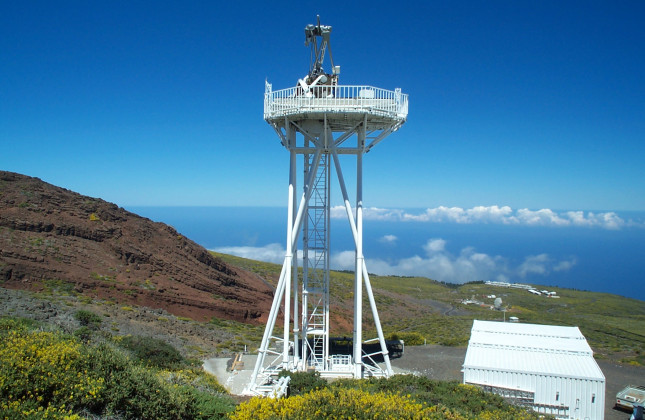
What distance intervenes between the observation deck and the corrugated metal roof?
872cm

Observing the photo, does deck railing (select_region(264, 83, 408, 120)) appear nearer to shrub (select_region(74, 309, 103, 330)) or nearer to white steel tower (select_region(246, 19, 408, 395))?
white steel tower (select_region(246, 19, 408, 395))

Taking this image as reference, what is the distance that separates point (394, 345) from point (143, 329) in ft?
41.0

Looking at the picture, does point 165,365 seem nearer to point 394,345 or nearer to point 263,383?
point 263,383

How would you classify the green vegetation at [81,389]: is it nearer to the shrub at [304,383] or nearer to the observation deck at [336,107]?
the shrub at [304,383]

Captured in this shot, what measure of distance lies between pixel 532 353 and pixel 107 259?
30.9m

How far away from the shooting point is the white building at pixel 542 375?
1374cm

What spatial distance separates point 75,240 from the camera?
35.2m

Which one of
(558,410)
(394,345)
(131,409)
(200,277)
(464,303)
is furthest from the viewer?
(464,303)

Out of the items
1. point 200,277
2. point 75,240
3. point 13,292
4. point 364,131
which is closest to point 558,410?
point 364,131

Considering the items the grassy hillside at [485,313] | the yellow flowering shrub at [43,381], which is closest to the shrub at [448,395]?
the yellow flowering shrub at [43,381]

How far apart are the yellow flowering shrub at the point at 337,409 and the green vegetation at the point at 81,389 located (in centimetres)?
162

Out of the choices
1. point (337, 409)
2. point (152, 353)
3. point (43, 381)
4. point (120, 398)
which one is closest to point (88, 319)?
point (152, 353)

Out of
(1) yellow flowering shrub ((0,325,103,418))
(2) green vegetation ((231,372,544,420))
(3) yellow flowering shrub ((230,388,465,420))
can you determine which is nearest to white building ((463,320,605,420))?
(2) green vegetation ((231,372,544,420))

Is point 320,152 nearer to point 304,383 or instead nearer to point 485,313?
point 304,383
